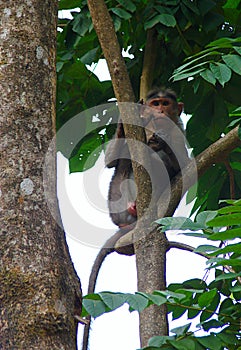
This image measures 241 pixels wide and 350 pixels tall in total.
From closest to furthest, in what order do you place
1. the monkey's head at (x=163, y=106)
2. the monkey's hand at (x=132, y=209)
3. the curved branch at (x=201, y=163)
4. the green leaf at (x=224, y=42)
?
1. the green leaf at (x=224, y=42)
2. the curved branch at (x=201, y=163)
3. the monkey's hand at (x=132, y=209)
4. the monkey's head at (x=163, y=106)

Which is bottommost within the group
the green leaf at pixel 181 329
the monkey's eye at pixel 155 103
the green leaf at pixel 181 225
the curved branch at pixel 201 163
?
the green leaf at pixel 181 329

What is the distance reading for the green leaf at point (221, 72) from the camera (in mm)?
3404

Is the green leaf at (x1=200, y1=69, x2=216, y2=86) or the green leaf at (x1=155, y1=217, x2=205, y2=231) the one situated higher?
the green leaf at (x1=200, y1=69, x2=216, y2=86)

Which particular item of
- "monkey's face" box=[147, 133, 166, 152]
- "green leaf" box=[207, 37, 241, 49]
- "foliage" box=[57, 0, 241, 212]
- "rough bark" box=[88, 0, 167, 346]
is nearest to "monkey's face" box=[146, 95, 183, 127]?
"monkey's face" box=[147, 133, 166, 152]

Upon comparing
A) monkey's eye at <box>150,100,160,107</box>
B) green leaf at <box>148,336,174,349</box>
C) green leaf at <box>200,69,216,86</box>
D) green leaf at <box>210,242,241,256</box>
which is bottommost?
green leaf at <box>148,336,174,349</box>

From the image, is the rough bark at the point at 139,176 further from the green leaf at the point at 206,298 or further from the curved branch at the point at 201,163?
the green leaf at the point at 206,298

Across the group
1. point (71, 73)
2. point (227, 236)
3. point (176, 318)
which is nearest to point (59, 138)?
point (71, 73)

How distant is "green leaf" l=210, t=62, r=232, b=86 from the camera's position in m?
3.40

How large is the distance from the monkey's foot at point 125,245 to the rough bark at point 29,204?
59.6 inches

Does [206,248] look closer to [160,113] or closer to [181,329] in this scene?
[181,329]

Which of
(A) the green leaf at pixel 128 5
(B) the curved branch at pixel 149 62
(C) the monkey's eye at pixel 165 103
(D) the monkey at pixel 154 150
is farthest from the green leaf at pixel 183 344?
(C) the monkey's eye at pixel 165 103

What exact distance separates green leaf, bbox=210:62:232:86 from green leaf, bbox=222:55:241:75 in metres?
0.02

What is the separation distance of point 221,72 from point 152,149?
5.39 ft

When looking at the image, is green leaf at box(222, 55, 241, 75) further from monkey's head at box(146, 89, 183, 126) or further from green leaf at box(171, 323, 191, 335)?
monkey's head at box(146, 89, 183, 126)
